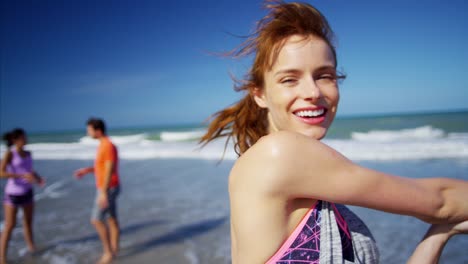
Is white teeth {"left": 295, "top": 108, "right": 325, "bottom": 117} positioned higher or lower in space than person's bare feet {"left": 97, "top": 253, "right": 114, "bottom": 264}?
higher

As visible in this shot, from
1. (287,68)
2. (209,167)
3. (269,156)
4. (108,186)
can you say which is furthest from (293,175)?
(209,167)

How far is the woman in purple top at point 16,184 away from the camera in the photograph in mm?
4828

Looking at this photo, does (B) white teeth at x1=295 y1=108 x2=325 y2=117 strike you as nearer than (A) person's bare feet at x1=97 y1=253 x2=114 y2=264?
Yes

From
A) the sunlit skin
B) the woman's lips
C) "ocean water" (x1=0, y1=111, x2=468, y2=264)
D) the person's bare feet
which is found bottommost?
the person's bare feet

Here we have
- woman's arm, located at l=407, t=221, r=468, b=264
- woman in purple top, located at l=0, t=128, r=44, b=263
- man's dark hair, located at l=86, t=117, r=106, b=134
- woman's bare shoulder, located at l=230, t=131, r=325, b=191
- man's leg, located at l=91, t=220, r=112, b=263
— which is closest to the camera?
woman's bare shoulder, located at l=230, t=131, r=325, b=191

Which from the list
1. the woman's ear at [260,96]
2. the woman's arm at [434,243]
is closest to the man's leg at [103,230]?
the woman's ear at [260,96]

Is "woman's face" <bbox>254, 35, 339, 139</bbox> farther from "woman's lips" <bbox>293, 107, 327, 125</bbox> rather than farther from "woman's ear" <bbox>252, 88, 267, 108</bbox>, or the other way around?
"woman's ear" <bbox>252, 88, 267, 108</bbox>

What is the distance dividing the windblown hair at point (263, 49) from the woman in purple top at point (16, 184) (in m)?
5.00

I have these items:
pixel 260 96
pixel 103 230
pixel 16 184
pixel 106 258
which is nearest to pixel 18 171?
pixel 16 184

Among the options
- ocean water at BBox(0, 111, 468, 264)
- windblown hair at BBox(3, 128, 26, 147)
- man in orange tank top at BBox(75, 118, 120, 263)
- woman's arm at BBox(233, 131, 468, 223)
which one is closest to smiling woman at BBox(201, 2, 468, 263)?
woman's arm at BBox(233, 131, 468, 223)

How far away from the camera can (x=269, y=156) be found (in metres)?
0.94

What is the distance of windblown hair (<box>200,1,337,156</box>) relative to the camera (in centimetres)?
121

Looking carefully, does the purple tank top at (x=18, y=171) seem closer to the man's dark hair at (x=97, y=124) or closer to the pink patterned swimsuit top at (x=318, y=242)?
the man's dark hair at (x=97, y=124)

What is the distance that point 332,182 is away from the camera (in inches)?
37.6
